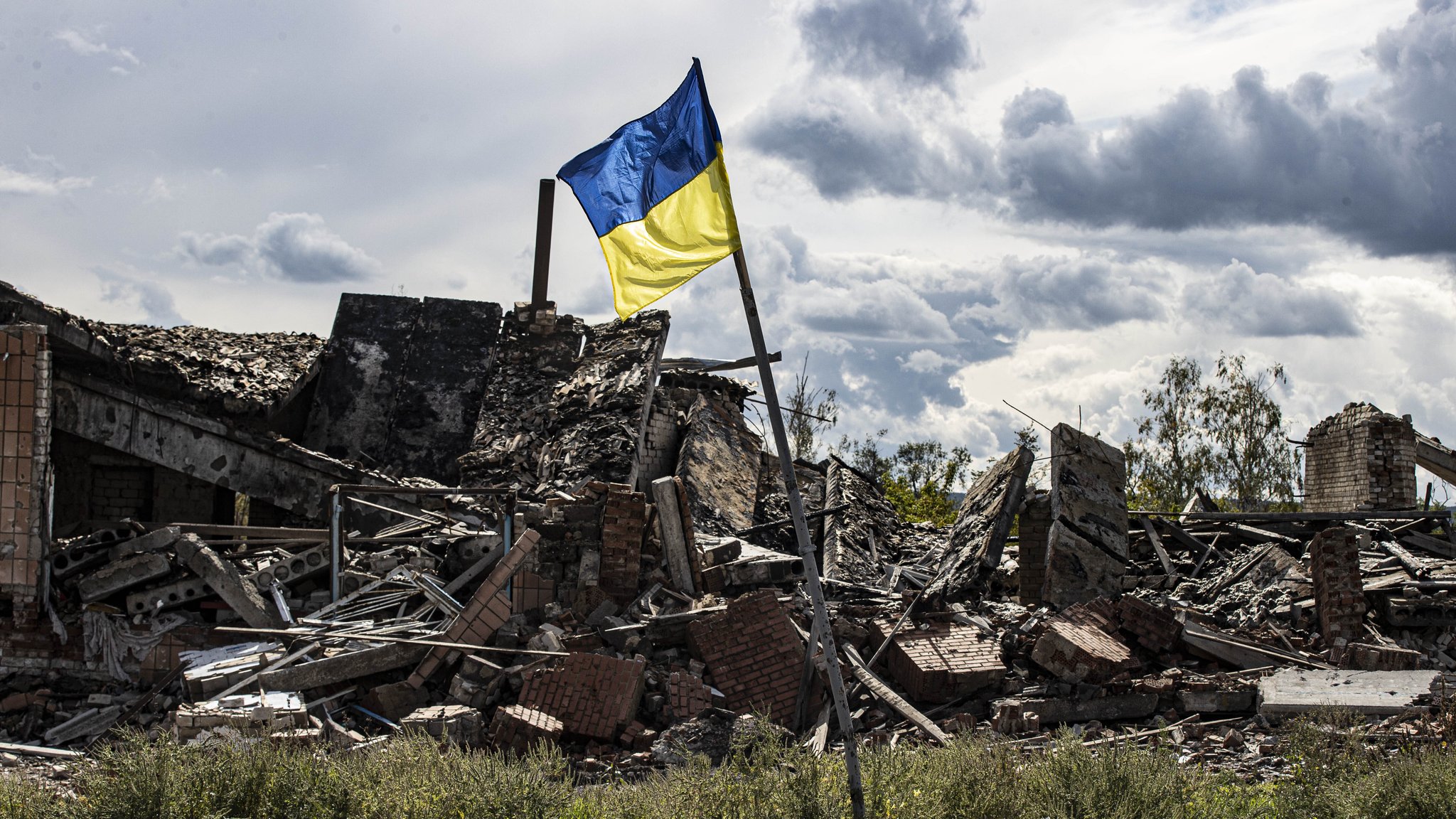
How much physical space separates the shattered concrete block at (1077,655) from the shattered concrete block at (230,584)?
6.38 m

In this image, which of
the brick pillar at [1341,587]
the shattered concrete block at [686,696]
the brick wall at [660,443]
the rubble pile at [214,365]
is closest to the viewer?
the shattered concrete block at [686,696]

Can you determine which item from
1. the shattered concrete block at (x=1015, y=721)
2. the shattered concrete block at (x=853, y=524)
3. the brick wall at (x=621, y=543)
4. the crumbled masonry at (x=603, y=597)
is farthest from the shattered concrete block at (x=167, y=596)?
the shattered concrete block at (x=1015, y=721)

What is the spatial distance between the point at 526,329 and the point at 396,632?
813 centimetres

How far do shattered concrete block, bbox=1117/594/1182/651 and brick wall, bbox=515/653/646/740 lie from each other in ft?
14.3

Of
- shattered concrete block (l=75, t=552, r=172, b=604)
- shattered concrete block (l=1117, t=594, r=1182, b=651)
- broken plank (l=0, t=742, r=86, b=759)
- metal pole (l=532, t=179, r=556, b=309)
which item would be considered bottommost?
broken plank (l=0, t=742, r=86, b=759)

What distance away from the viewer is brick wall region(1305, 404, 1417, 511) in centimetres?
1595

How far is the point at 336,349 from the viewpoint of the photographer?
16.1 meters

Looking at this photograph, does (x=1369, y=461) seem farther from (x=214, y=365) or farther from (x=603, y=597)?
(x=214, y=365)

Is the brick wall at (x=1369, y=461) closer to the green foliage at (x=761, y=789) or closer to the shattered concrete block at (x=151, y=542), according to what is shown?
the green foliage at (x=761, y=789)

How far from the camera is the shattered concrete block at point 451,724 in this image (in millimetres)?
7863

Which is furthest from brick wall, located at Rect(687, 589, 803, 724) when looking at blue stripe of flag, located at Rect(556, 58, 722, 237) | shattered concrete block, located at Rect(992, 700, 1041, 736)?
blue stripe of flag, located at Rect(556, 58, 722, 237)

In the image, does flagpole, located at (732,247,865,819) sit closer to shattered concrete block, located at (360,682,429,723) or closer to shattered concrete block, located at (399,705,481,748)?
shattered concrete block, located at (399,705,481,748)

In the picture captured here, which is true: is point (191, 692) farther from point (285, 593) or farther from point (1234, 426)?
point (1234, 426)

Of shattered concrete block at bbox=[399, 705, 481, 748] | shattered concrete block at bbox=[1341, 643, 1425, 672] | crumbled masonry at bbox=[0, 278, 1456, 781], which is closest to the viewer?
shattered concrete block at bbox=[399, 705, 481, 748]
